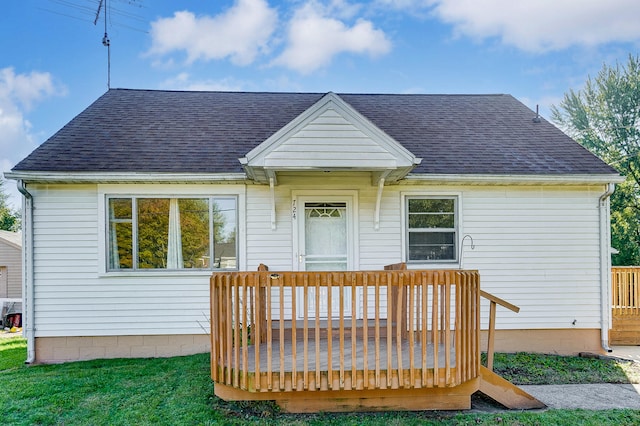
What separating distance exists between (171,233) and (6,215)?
1221 inches

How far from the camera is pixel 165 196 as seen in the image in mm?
6195

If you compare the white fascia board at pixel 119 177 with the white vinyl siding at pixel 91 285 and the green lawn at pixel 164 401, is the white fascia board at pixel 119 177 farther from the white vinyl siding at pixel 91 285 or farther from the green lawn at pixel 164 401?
the green lawn at pixel 164 401

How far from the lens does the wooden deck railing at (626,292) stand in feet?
24.9

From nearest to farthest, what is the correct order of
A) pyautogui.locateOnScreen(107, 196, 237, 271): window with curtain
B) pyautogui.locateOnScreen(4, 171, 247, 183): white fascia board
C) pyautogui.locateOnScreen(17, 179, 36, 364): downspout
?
pyautogui.locateOnScreen(4, 171, 247, 183): white fascia board
pyautogui.locateOnScreen(17, 179, 36, 364): downspout
pyautogui.locateOnScreen(107, 196, 237, 271): window with curtain

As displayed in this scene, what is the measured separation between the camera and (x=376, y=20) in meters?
12.8

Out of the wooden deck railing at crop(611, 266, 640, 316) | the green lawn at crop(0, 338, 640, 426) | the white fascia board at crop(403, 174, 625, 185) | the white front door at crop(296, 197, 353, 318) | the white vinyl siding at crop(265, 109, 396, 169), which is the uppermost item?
the white vinyl siding at crop(265, 109, 396, 169)

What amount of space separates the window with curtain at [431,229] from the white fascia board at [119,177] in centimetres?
299

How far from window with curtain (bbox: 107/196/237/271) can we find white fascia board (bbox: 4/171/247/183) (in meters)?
0.35

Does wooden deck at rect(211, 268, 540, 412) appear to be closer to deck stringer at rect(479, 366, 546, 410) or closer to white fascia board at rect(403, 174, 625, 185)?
deck stringer at rect(479, 366, 546, 410)

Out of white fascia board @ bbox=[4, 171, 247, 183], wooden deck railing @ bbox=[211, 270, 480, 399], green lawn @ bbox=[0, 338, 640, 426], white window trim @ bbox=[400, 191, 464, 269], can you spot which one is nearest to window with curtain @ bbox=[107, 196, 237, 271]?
white fascia board @ bbox=[4, 171, 247, 183]

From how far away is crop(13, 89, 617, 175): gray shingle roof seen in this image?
249 inches

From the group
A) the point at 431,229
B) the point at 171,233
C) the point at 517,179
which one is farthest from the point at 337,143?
the point at 517,179

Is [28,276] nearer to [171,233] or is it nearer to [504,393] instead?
[171,233]

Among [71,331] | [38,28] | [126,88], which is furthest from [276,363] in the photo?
[38,28]
